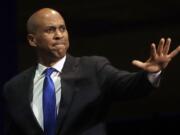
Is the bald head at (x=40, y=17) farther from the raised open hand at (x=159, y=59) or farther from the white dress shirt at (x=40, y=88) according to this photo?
the raised open hand at (x=159, y=59)

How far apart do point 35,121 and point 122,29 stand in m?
1.83

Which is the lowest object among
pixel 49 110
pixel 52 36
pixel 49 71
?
pixel 49 110

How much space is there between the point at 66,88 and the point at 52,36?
0.20m

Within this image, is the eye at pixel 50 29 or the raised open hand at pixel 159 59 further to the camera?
the eye at pixel 50 29

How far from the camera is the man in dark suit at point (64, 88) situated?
2533mm

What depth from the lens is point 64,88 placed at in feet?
8.48

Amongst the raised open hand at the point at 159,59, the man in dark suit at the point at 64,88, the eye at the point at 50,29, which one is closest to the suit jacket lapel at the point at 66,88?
the man in dark suit at the point at 64,88

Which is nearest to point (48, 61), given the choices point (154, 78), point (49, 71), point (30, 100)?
point (49, 71)

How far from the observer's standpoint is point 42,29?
2684mm

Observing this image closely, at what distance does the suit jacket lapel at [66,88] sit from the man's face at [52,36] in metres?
0.05

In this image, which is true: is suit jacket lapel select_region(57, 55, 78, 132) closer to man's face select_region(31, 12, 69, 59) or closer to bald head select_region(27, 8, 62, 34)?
man's face select_region(31, 12, 69, 59)

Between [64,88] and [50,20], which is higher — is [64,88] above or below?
below

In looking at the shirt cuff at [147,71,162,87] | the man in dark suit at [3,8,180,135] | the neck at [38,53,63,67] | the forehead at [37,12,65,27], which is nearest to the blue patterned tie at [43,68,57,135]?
the man in dark suit at [3,8,180,135]

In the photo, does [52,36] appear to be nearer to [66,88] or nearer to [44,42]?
[44,42]
